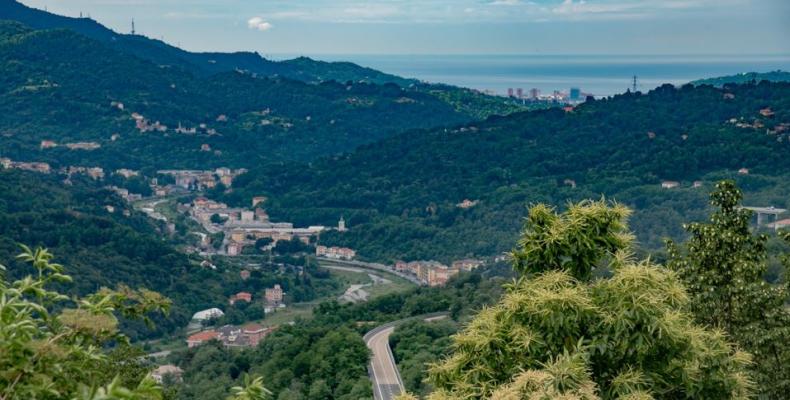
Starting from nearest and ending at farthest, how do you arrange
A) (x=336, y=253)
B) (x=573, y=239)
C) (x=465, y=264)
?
(x=573, y=239) < (x=465, y=264) < (x=336, y=253)

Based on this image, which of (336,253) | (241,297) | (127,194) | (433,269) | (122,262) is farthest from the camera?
(127,194)

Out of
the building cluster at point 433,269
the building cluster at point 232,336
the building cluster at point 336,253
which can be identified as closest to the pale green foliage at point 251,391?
the building cluster at point 232,336

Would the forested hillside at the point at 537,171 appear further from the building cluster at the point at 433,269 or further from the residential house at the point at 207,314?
the residential house at the point at 207,314

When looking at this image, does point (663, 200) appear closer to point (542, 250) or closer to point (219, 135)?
point (542, 250)

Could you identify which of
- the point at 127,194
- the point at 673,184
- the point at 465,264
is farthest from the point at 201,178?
the point at 673,184

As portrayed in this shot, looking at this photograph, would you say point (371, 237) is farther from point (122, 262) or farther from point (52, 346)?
point (52, 346)

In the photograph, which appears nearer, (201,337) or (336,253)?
(201,337)

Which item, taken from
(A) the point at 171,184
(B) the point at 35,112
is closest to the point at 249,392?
(A) the point at 171,184
